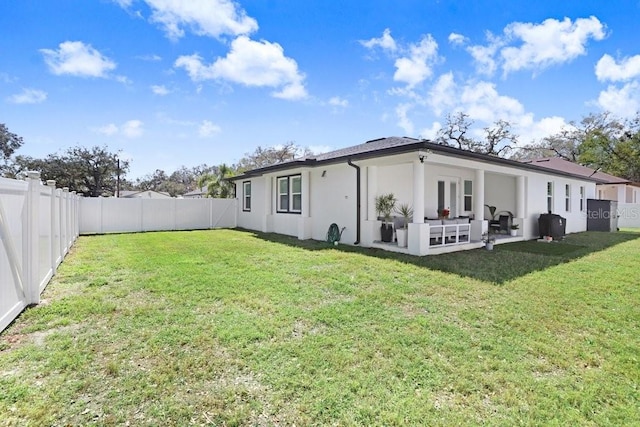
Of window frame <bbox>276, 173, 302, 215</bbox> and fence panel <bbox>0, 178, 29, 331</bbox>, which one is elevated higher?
window frame <bbox>276, 173, 302, 215</bbox>

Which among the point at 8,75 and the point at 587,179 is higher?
the point at 8,75

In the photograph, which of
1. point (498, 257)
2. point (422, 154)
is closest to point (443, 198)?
point (498, 257)

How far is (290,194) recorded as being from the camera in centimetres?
1426

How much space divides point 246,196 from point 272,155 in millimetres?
22432

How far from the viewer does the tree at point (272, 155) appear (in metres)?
38.9

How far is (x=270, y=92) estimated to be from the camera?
719 inches

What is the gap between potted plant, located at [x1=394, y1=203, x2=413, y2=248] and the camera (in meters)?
9.92

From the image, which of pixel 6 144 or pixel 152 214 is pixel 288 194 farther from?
pixel 6 144

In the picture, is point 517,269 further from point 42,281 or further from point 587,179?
point 587,179

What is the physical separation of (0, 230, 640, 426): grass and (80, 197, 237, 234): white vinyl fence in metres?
10.5

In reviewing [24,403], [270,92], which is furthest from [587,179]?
[24,403]

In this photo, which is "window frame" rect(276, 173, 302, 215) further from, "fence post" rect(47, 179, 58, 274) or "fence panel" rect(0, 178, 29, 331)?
"fence panel" rect(0, 178, 29, 331)

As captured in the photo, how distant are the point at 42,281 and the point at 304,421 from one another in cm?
532

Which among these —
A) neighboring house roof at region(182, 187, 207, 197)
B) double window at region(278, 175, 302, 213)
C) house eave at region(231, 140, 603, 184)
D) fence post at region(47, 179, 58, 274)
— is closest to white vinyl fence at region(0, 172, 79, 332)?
fence post at region(47, 179, 58, 274)
